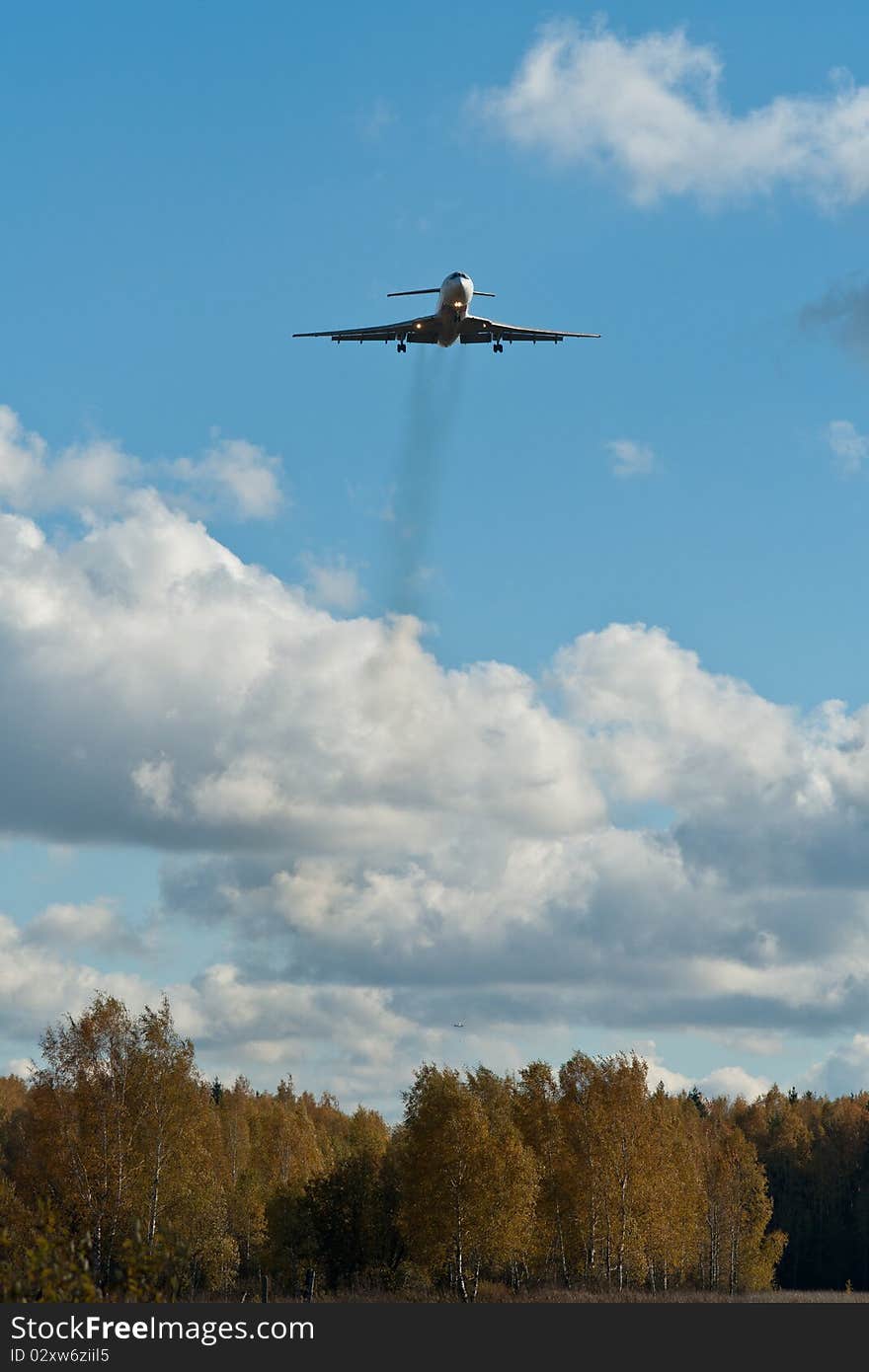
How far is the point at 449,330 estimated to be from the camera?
91.1 m

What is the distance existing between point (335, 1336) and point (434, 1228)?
1482 inches

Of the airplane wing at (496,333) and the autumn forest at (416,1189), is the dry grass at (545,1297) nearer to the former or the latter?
the autumn forest at (416,1189)

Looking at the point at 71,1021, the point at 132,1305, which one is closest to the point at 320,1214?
the point at 71,1021

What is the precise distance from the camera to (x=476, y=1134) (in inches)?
3519

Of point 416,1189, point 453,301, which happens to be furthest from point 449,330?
point 416,1189

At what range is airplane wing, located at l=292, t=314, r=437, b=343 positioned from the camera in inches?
3607

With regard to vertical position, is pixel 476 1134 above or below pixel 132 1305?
above

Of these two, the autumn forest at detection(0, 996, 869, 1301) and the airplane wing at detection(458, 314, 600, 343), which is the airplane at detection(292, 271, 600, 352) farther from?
the autumn forest at detection(0, 996, 869, 1301)

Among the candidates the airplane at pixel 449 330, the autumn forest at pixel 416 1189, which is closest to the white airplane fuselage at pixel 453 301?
the airplane at pixel 449 330

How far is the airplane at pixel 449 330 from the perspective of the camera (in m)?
88.8

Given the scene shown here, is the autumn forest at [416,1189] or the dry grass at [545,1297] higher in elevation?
the autumn forest at [416,1189]

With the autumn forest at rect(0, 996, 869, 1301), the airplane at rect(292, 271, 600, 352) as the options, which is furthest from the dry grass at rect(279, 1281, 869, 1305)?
the airplane at rect(292, 271, 600, 352)

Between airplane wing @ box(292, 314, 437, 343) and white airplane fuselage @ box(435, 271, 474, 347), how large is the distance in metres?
0.83

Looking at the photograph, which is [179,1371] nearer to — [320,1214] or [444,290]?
[320,1214]
